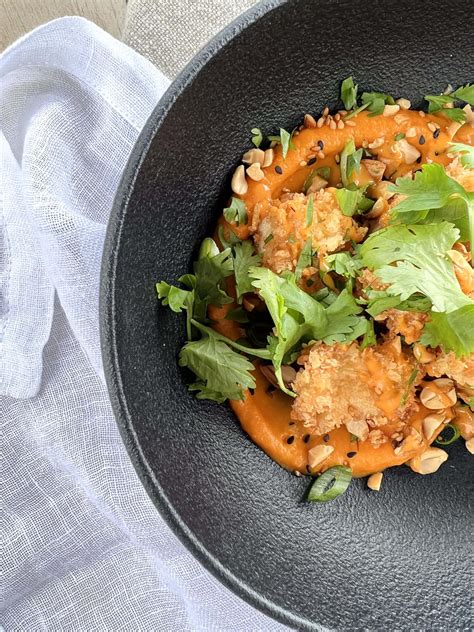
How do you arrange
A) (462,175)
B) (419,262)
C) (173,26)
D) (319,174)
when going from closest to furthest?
(419,262), (462,175), (319,174), (173,26)

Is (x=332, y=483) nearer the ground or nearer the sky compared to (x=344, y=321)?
nearer the ground

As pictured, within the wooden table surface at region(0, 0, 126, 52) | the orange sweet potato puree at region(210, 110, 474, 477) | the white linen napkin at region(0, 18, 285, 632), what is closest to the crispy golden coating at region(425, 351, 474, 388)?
the orange sweet potato puree at region(210, 110, 474, 477)

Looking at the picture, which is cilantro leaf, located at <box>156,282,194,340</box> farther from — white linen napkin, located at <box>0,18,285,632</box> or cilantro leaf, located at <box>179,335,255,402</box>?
white linen napkin, located at <box>0,18,285,632</box>

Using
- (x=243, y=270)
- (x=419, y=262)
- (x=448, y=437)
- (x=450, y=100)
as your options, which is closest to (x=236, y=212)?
(x=243, y=270)

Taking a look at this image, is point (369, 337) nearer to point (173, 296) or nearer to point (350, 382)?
point (350, 382)

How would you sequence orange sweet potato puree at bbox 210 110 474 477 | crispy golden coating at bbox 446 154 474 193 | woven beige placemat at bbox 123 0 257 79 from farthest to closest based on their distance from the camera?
woven beige placemat at bbox 123 0 257 79 → orange sweet potato puree at bbox 210 110 474 477 → crispy golden coating at bbox 446 154 474 193
